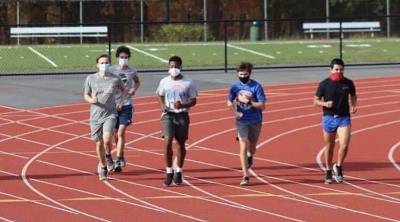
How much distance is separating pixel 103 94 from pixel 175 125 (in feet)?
3.63

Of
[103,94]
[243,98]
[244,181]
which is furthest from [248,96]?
[103,94]

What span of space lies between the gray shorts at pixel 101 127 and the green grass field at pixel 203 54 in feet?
69.0

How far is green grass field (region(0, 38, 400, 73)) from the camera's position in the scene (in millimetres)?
37750

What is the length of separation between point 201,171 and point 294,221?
405 cm

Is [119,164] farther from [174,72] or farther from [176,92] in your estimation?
[174,72]

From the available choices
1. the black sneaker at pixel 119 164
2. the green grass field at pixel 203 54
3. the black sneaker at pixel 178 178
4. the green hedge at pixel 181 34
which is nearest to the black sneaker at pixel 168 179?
the black sneaker at pixel 178 178

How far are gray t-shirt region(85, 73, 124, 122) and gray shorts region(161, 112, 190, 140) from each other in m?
0.82

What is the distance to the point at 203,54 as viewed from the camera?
43531 millimetres

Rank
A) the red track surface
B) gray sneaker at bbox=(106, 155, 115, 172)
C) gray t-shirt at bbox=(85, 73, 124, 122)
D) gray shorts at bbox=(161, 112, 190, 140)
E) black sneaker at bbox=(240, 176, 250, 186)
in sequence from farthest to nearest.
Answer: gray sneaker at bbox=(106, 155, 115, 172)
gray t-shirt at bbox=(85, 73, 124, 122)
gray shorts at bbox=(161, 112, 190, 140)
black sneaker at bbox=(240, 176, 250, 186)
the red track surface

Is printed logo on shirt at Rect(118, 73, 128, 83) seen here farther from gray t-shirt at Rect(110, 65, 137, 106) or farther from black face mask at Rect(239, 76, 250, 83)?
black face mask at Rect(239, 76, 250, 83)

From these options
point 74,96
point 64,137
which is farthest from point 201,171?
point 74,96

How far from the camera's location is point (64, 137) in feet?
61.6

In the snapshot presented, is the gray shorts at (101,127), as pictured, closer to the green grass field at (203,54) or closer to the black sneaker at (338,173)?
the black sneaker at (338,173)

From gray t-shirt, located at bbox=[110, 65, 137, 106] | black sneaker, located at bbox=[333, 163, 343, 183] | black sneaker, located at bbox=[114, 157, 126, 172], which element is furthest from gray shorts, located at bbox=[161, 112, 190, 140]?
black sneaker, located at bbox=[333, 163, 343, 183]
